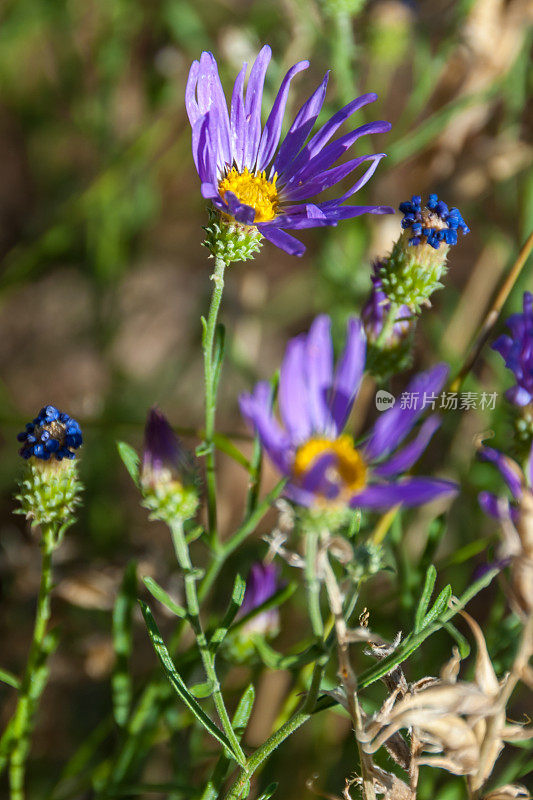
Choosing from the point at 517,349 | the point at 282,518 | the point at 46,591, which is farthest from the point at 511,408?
the point at 46,591

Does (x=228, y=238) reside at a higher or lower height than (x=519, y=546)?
higher

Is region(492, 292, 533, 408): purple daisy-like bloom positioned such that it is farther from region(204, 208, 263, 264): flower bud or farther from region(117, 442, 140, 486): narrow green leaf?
region(117, 442, 140, 486): narrow green leaf

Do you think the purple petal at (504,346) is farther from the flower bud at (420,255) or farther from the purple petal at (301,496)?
the purple petal at (301,496)

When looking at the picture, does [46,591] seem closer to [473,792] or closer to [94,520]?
[473,792]

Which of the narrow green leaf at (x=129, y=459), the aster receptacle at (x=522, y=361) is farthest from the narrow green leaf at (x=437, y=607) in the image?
the narrow green leaf at (x=129, y=459)

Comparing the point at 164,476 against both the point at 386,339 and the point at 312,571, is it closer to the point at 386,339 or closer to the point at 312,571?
the point at 312,571

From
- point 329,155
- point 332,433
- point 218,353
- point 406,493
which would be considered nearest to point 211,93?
point 329,155
